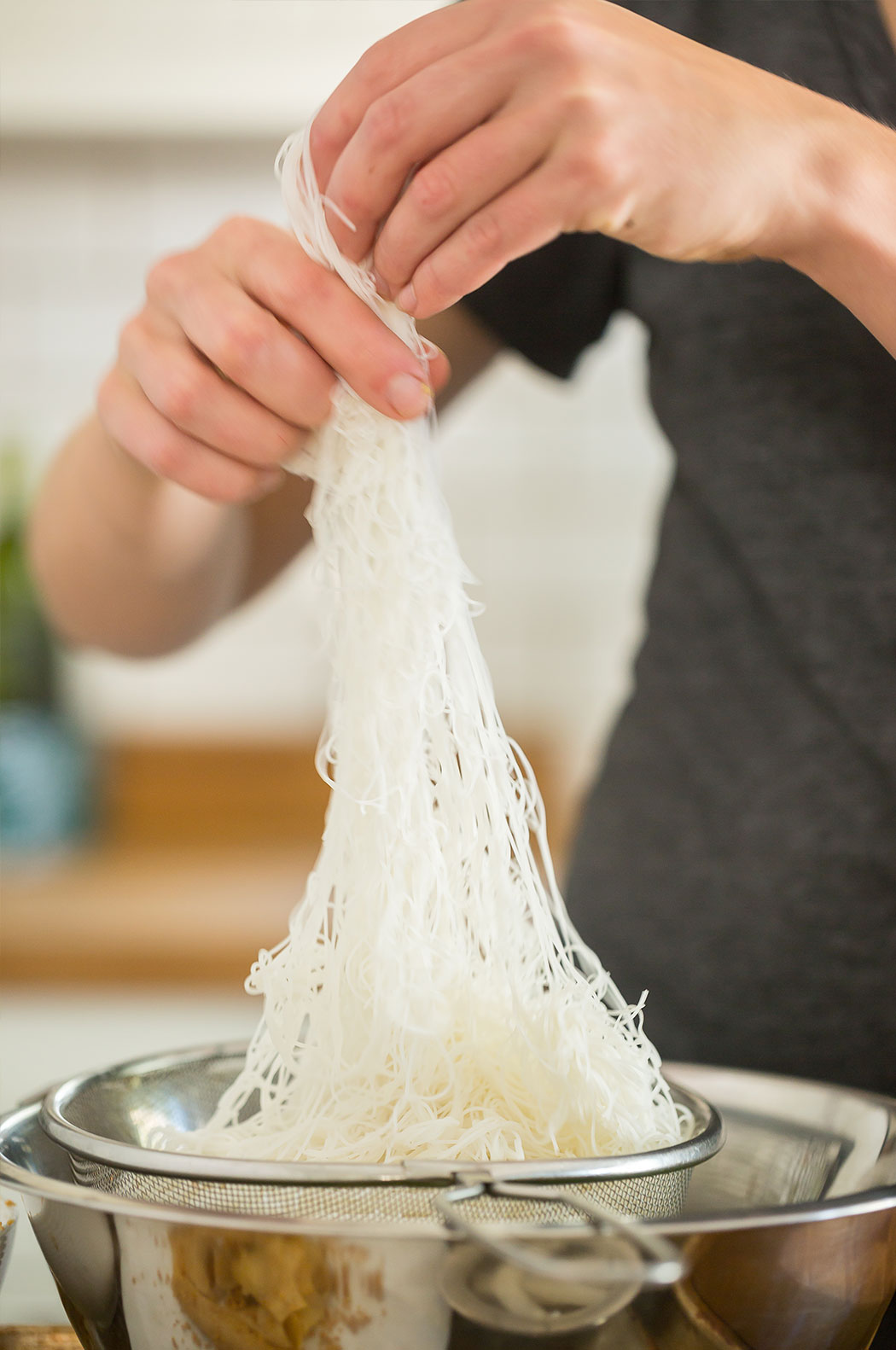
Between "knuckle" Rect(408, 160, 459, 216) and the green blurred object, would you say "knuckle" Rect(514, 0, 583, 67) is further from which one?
the green blurred object

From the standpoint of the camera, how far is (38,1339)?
424mm

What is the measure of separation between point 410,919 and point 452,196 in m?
0.28

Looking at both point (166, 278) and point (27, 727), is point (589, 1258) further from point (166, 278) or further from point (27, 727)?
point (27, 727)

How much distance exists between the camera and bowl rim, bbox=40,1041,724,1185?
0.32 meters

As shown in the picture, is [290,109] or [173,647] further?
[290,109]

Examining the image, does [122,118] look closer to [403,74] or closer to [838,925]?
[403,74]

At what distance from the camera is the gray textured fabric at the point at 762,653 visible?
576 mm

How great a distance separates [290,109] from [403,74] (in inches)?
39.5

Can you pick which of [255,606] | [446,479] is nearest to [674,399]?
[255,606]

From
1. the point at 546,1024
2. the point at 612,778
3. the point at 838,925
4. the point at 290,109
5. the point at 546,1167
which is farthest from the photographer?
the point at 290,109

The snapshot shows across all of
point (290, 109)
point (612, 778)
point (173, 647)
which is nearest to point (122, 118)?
point (290, 109)

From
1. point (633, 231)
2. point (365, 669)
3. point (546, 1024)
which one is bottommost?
point (546, 1024)

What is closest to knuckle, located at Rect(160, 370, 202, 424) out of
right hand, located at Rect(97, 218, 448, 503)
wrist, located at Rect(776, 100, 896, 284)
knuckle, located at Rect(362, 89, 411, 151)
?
right hand, located at Rect(97, 218, 448, 503)

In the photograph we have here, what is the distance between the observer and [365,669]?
49 centimetres
